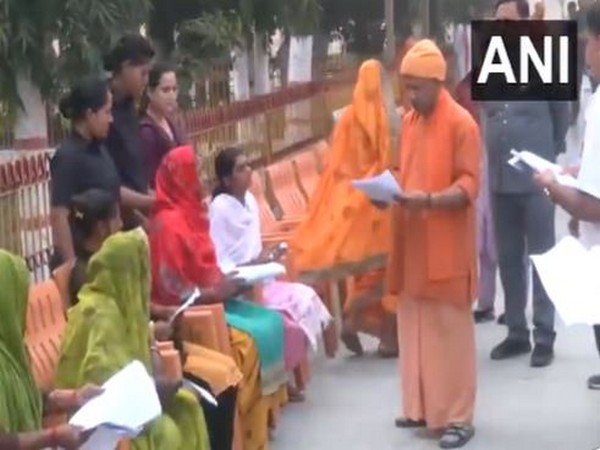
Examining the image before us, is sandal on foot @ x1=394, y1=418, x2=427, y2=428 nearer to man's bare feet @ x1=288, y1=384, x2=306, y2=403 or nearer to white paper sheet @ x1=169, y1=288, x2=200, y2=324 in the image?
man's bare feet @ x1=288, y1=384, x2=306, y2=403

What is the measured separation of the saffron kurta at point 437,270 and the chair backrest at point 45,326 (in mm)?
1542

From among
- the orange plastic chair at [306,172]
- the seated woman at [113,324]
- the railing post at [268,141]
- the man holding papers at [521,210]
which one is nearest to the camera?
the seated woman at [113,324]

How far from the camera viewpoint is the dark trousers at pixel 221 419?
5434 millimetres

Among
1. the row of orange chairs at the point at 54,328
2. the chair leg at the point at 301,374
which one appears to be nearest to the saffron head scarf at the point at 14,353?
the row of orange chairs at the point at 54,328

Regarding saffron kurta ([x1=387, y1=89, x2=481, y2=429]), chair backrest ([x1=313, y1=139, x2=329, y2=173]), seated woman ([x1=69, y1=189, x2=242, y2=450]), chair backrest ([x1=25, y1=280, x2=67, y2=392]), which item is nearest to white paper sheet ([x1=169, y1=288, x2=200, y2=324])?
seated woman ([x1=69, y1=189, x2=242, y2=450])

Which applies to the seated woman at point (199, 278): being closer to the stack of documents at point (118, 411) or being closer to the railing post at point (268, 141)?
the stack of documents at point (118, 411)

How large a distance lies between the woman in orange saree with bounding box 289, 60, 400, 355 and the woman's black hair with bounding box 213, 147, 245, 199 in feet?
3.16

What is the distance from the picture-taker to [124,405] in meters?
3.76

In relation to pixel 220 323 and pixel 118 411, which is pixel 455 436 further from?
pixel 118 411

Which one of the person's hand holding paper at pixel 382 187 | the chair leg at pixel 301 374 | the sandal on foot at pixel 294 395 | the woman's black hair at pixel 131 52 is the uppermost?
the woman's black hair at pixel 131 52

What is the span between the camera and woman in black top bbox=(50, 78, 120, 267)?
5676mm

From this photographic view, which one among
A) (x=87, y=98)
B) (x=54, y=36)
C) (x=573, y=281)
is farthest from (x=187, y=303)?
(x=54, y=36)

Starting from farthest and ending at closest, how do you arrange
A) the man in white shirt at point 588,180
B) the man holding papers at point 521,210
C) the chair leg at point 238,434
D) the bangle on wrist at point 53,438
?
the man holding papers at point 521,210 < the chair leg at point 238,434 < the man in white shirt at point 588,180 < the bangle on wrist at point 53,438

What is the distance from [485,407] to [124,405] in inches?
141
